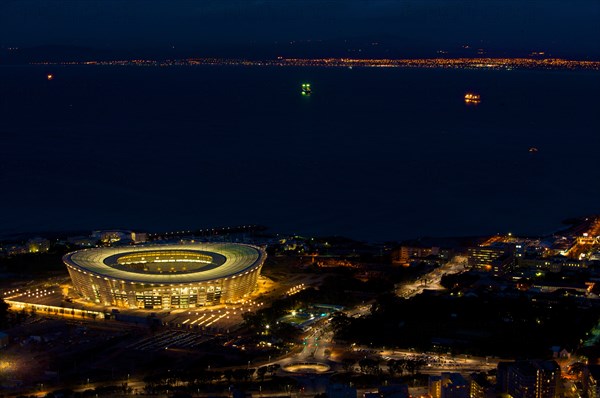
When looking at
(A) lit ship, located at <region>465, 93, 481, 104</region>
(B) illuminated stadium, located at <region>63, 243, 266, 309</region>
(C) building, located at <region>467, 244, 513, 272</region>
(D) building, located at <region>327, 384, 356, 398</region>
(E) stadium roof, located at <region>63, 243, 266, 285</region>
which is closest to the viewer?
(D) building, located at <region>327, 384, 356, 398</region>

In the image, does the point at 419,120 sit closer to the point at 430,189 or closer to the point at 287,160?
the point at 287,160

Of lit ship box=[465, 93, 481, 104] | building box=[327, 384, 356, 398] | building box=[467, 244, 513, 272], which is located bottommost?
lit ship box=[465, 93, 481, 104]

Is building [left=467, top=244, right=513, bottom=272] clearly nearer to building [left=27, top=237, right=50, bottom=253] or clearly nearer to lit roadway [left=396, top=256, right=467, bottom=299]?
lit roadway [left=396, top=256, right=467, bottom=299]

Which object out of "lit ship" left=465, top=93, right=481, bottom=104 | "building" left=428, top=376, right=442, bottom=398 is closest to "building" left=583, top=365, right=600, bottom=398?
"building" left=428, top=376, right=442, bottom=398

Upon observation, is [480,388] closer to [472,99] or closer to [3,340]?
[3,340]

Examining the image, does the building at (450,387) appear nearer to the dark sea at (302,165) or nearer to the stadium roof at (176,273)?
the stadium roof at (176,273)

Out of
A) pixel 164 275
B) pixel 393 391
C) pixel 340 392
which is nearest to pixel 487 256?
pixel 164 275

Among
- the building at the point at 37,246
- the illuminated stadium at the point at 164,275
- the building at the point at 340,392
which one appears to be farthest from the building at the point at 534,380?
the building at the point at 37,246
